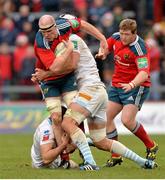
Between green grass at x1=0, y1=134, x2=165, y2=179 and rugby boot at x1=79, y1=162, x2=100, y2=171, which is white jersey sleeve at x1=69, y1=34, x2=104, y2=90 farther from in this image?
green grass at x1=0, y1=134, x2=165, y2=179

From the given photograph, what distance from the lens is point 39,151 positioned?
40.3 ft

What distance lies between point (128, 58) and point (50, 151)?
225 centimetres

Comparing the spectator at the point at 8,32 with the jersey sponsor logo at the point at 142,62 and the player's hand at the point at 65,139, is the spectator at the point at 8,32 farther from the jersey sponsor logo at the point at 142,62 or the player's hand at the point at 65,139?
the player's hand at the point at 65,139

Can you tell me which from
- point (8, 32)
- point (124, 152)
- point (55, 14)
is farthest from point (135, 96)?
point (55, 14)

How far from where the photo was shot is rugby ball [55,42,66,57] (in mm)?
11867

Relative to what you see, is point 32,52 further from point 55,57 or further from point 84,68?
point 55,57

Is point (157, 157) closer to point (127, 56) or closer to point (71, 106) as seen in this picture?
point (127, 56)

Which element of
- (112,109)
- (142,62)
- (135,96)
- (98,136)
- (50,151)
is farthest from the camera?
Result: (112,109)

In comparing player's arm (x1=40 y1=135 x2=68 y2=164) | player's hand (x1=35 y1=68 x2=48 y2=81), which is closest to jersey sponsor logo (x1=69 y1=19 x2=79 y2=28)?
player's hand (x1=35 y1=68 x2=48 y2=81)

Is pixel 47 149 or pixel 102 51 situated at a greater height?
pixel 102 51

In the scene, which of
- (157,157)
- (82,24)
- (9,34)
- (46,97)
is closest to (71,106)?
(46,97)

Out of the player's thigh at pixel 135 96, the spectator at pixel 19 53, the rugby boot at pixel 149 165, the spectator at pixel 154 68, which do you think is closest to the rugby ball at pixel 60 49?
the player's thigh at pixel 135 96

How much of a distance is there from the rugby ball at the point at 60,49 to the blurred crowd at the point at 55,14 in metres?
10.3

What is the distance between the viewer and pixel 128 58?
13289 mm
